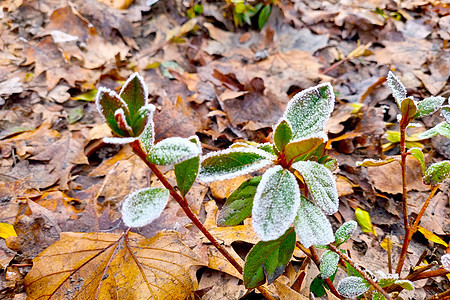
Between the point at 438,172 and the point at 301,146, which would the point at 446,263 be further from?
the point at 301,146

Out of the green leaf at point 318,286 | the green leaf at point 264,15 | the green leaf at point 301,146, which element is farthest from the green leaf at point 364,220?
the green leaf at point 264,15

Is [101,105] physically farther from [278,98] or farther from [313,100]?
[278,98]

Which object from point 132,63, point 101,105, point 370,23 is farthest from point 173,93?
point 370,23

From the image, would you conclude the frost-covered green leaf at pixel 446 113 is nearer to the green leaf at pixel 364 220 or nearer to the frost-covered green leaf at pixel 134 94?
the green leaf at pixel 364 220

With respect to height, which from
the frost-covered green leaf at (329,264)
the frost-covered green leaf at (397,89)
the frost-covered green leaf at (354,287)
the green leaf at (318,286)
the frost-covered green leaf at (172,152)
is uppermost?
the frost-covered green leaf at (172,152)

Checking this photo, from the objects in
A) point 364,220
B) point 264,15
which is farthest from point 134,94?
point 264,15

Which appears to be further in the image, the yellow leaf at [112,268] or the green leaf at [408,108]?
the yellow leaf at [112,268]
